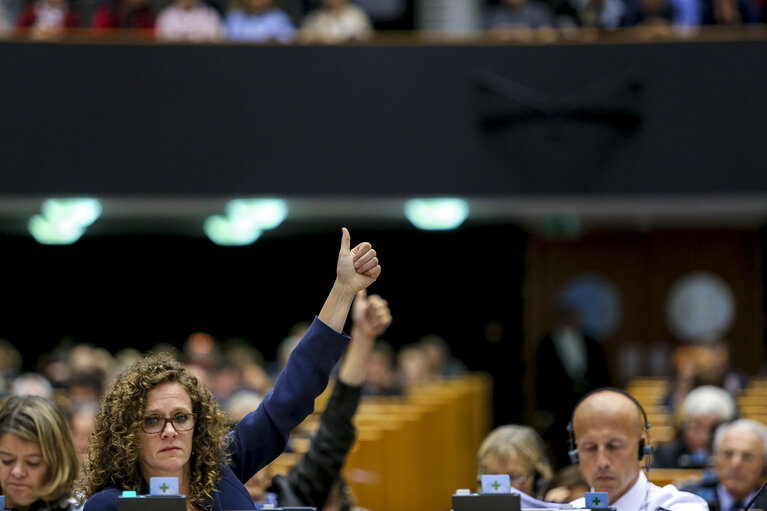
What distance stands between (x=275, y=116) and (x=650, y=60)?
130 inches

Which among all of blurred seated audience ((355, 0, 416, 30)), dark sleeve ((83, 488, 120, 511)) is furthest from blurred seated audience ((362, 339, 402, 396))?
dark sleeve ((83, 488, 120, 511))

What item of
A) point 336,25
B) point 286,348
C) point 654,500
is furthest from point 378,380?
point 654,500

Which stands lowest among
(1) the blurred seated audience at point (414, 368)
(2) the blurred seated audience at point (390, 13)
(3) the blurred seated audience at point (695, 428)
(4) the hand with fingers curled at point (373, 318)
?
(3) the blurred seated audience at point (695, 428)

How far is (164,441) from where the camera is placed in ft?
10.0

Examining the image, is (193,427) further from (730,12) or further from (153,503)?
(730,12)

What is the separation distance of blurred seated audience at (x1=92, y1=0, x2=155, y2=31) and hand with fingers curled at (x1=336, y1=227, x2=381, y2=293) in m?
8.88

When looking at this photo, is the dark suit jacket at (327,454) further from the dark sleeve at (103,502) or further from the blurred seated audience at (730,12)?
the blurred seated audience at (730,12)

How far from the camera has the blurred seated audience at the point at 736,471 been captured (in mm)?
5758

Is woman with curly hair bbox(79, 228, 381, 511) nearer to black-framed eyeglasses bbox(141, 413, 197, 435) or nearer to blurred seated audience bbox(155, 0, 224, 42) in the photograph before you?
black-framed eyeglasses bbox(141, 413, 197, 435)

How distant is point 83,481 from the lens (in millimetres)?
3145

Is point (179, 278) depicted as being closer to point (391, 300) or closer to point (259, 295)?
point (259, 295)

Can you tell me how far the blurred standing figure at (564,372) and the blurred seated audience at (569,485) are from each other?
508cm

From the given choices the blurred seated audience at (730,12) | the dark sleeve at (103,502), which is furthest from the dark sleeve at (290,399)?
the blurred seated audience at (730,12)

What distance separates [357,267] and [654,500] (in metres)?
1.05
